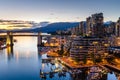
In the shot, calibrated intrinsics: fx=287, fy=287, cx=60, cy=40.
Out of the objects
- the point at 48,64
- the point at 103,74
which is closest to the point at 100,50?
the point at 48,64

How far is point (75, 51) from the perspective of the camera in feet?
50.3

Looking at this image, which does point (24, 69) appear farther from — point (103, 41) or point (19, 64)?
point (103, 41)

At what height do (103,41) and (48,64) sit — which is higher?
(103,41)

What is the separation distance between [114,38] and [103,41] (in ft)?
26.1

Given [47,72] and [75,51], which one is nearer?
[47,72]

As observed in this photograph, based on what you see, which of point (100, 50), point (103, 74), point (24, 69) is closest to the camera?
point (103, 74)

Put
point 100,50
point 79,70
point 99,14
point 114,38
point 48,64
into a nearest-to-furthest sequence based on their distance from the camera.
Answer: point 79,70
point 48,64
point 100,50
point 114,38
point 99,14

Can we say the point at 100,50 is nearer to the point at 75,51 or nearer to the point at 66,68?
the point at 75,51

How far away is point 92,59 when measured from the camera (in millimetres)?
15062

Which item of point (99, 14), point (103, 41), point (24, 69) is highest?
point (99, 14)

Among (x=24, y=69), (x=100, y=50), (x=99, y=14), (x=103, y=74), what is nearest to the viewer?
(x=103, y=74)

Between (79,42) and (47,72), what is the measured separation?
12.5ft

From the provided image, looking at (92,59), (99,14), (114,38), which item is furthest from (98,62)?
(99,14)

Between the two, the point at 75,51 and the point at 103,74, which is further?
the point at 75,51
